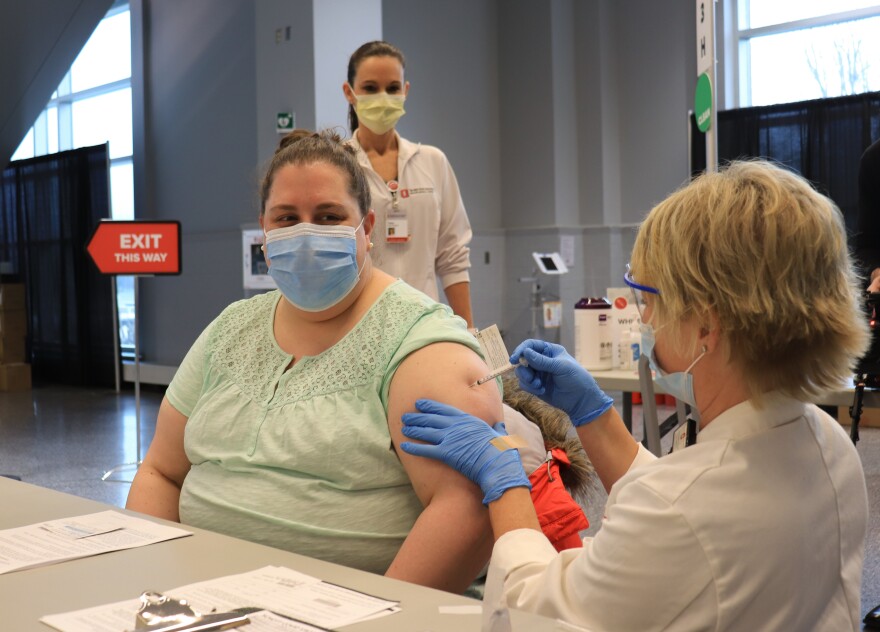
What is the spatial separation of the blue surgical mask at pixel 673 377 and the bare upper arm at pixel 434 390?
405 millimetres

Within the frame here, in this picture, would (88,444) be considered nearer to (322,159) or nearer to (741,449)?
(322,159)

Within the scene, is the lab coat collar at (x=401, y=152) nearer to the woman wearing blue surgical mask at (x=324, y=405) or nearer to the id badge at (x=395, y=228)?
the id badge at (x=395, y=228)

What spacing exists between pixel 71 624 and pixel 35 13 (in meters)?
7.69

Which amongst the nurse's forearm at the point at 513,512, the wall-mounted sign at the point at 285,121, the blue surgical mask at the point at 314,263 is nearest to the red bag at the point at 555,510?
the nurse's forearm at the point at 513,512

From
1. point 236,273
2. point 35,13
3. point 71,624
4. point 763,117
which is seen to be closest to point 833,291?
point 71,624

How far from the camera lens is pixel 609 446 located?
1.46 metres

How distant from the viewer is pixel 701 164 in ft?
24.2

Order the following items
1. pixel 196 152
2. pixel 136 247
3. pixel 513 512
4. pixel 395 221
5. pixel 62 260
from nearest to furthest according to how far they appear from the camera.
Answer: pixel 513 512 < pixel 395 221 < pixel 136 247 < pixel 196 152 < pixel 62 260

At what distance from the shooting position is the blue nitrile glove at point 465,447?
1.34 metres

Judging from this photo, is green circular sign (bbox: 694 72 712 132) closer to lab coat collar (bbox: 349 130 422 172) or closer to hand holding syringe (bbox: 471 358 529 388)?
lab coat collar (bbox: 349 130 422 172)

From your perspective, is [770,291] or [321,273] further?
[321,273]

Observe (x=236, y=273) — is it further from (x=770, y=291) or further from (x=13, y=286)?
(x=770, y=291)

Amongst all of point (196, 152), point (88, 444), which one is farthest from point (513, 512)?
point (196, 152)

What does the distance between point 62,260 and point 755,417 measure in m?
9.03
